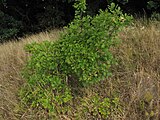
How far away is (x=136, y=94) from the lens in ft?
10.6

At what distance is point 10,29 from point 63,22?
2.46 meters

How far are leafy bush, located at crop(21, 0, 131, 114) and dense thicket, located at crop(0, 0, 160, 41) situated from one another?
4.26 metres

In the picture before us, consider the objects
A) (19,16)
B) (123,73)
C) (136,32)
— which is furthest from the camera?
(19,16)

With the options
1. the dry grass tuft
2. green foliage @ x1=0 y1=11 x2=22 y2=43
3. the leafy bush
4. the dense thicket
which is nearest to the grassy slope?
the dry grass tuft

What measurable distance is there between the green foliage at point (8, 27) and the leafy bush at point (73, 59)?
8.55 meters

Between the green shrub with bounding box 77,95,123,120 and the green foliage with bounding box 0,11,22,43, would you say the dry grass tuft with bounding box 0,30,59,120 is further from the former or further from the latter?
the green foliage with bounding box 0,11,22,43

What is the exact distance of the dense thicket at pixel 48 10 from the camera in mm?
8609

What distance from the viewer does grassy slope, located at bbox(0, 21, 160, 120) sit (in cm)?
313

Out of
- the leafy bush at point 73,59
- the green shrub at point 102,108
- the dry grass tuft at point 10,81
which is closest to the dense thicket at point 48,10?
the dry grass tuft at point 10,81

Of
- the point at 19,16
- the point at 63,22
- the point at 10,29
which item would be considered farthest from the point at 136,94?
the point at 19,16

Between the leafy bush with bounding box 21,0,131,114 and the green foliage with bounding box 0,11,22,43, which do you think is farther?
the green foliage with bounding box 0,11,22,43

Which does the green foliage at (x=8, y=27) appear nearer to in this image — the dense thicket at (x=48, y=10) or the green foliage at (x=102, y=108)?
the dense thicket at (x=48, y=10)

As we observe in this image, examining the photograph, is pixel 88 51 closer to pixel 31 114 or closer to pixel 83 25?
pixel 83 25

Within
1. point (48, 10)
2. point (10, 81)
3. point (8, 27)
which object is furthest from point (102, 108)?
point (8, 27)
